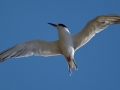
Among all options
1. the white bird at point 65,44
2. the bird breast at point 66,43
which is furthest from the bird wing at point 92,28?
the bird breast at point 66,43

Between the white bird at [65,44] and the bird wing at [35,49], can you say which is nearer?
the white bird at [65,44]

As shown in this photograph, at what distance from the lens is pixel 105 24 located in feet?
32.6

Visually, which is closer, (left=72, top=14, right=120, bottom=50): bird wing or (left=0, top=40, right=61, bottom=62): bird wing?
(left=72, top=14, right=120, bottom=50): bird wing

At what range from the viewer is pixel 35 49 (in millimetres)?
10305

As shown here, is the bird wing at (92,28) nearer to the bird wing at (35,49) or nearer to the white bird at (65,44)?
the white bird at (65,44)

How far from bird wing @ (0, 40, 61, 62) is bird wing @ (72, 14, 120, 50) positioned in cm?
56

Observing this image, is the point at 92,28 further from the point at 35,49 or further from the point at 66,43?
the point at 35,49

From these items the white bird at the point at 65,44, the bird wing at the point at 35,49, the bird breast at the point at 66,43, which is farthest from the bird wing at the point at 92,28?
the bird wing at the point at 35,49

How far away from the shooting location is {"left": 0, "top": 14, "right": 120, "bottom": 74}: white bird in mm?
9867

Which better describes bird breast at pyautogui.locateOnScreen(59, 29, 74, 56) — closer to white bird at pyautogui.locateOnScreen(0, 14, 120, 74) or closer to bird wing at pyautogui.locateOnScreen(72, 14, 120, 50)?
white bird at pyautogui.locateOnScreen(0, 14, 120, 74)

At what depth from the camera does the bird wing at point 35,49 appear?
1007cm

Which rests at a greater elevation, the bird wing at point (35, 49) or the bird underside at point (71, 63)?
the bird wing at point (35, 49)

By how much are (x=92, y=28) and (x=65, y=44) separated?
31.8 inches

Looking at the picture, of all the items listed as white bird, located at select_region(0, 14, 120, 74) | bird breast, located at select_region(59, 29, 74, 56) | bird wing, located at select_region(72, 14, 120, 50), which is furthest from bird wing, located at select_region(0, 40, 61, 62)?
bird wing, located at select_region(72, 14, 120, 50)
